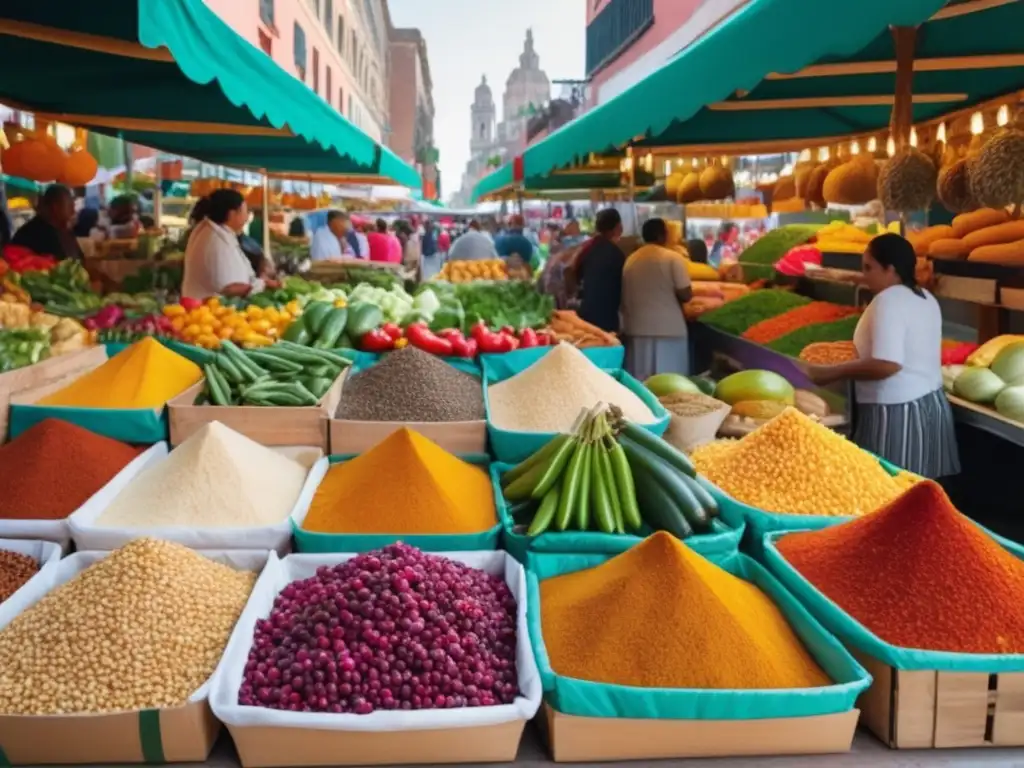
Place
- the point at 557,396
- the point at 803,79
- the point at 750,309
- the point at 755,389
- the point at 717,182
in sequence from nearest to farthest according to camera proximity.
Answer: the point at 557,396
the point at 755,389
the point at 803,79
the point at 750,309
the point at 717,182

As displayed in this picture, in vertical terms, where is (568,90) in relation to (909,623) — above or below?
above

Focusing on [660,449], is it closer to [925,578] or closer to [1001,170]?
[925,578]

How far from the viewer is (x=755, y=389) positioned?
383 cm

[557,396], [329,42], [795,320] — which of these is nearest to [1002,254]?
[795,320]

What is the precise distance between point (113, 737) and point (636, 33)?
1949 centimetres

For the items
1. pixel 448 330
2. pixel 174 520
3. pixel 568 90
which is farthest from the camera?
pixel 568 90

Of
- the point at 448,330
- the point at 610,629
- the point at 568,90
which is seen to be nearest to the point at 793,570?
the point at 610,629

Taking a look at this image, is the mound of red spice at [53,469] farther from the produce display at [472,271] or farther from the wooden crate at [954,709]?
the produce display at [472,271]

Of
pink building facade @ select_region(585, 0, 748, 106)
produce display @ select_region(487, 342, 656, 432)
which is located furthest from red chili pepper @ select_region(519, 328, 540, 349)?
pink building facade @ select_region(585, 0, 748, 106)

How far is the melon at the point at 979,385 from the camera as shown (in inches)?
162

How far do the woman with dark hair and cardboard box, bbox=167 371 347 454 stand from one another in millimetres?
2262

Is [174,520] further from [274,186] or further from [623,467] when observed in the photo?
[274,186]

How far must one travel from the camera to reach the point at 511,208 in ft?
136

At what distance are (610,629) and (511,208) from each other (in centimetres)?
4071
